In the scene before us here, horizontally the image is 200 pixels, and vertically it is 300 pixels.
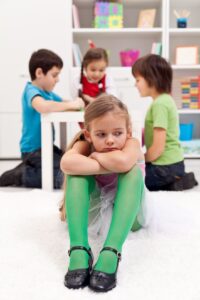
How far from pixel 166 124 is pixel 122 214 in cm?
99

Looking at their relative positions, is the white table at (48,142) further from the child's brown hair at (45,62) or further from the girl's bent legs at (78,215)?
the girl's bent legs at (78,215)

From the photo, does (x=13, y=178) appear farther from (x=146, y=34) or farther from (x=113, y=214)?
(x=146, y=34)

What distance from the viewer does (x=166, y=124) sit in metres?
1.92

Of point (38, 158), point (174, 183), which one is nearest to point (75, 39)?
point (38, 158)

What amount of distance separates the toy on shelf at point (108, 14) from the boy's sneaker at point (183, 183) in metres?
1.70

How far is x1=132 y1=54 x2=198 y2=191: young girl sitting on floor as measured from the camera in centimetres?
199

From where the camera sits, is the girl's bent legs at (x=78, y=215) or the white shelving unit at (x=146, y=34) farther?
the white shelving unit at (x=146, y=34)

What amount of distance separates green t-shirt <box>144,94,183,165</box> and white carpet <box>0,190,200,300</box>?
0.45 m

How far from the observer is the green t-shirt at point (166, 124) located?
75.5 inches

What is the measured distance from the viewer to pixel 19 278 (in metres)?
0.94

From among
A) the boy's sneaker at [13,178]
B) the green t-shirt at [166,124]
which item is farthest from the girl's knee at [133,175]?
the boy's sneaker at [13,178]

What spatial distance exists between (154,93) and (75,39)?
1814 millimetres

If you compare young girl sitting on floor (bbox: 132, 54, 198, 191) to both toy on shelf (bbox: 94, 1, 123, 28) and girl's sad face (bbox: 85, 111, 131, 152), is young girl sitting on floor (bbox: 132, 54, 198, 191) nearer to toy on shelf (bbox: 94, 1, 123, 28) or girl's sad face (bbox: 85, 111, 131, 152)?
girl's sad face (bbox: 85, 111, 131, 152)

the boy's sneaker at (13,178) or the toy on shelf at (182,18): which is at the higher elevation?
the toy on shelf at (182,18)
